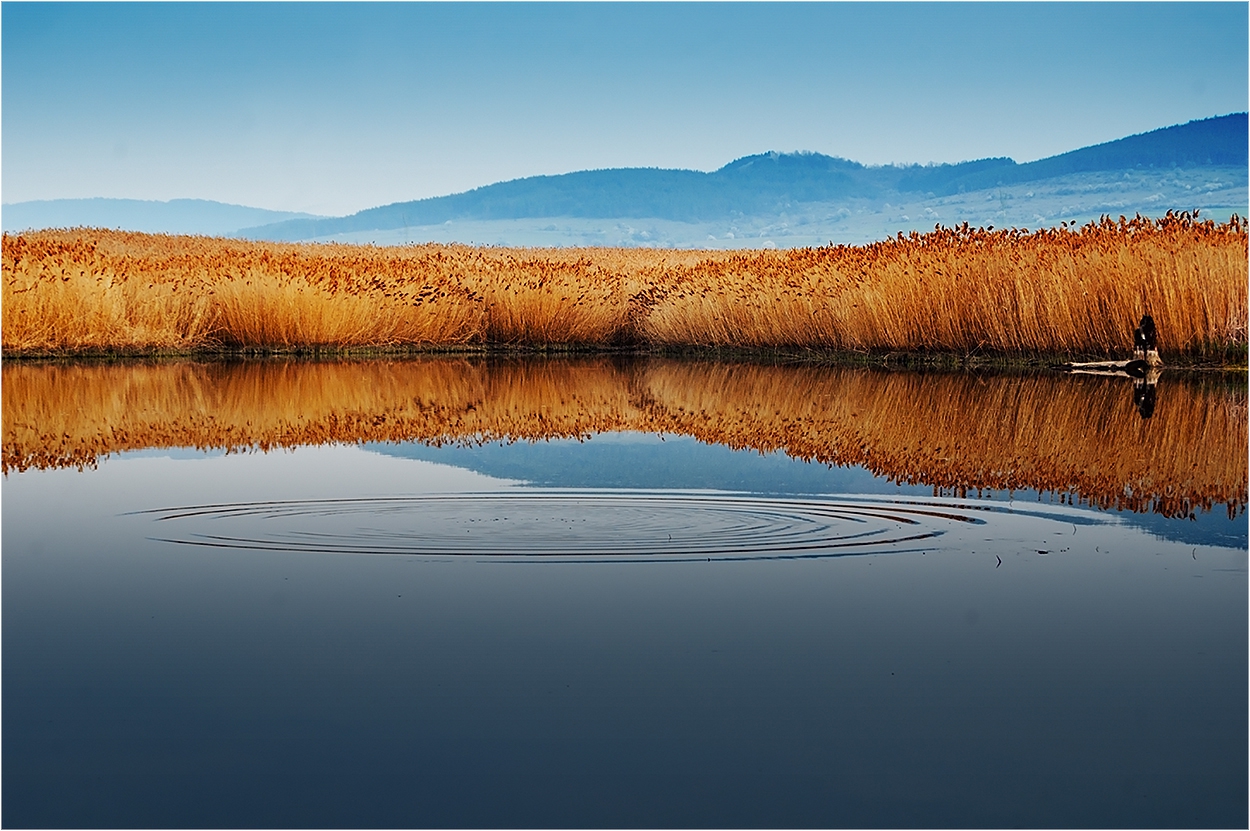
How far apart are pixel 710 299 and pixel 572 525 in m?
16.5

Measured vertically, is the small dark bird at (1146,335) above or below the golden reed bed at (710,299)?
below

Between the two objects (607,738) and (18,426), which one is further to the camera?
(18,426)

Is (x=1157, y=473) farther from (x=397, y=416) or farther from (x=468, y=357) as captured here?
(x=468, y=357)

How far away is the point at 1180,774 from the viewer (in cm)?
357

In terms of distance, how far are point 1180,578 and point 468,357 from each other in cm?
1837

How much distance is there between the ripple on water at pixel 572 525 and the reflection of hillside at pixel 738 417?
1230 millimetres

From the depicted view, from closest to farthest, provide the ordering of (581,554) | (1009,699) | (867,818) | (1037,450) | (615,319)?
(867,818), (1009,699), (581,554), (1037,450), (615,319)

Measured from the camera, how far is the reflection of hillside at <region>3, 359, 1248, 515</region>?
9195 mm

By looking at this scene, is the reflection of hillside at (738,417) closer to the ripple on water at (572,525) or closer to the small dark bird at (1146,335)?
the small dark bird at (1146,335)

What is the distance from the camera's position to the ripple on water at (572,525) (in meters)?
6.57

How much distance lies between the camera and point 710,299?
2338cm

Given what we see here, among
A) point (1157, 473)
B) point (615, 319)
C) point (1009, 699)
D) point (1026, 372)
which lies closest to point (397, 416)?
point (1157, 473)

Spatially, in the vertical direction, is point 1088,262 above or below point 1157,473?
above

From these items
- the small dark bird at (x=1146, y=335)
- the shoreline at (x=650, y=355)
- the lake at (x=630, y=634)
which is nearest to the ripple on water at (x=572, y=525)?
the lake at (x=630, y=634)
